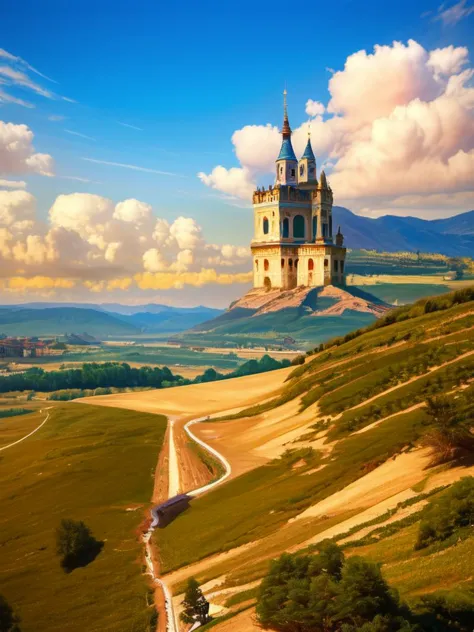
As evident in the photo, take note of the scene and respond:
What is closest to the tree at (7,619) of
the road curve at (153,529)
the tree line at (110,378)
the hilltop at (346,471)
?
the road curve at (153,529)

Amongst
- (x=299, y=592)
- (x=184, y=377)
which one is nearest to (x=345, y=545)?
(x=299, y=592)

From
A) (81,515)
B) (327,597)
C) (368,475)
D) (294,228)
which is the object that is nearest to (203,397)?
(81,515)

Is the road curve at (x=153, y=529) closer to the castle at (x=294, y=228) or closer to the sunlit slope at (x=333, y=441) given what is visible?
the sunlit slope at (x=333, y=441)

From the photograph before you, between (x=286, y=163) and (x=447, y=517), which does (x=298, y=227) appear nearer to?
(x=286, y=163)

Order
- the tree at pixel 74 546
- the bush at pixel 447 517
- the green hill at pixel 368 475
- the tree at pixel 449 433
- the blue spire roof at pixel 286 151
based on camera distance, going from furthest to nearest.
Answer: the blue spire roof at pixel 286 151 < the tree at pixel 74 546 < the tree at pixel 449 433 < the green hill at pixel 368 475 < the bush at pixel 447 517

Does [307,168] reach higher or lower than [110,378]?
higher

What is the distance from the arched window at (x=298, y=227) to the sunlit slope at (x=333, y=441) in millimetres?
108718

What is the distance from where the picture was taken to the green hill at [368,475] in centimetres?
3084

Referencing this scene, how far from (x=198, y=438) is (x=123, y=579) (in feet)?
123

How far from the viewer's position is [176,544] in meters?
43.7

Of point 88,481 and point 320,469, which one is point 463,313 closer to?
point 320,469

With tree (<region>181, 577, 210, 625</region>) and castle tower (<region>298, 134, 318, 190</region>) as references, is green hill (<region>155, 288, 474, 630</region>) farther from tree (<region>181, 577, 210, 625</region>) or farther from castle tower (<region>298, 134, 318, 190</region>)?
castle tower (<region>298, 134, 318, 190</region>)

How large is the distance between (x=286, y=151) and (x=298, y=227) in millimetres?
23046

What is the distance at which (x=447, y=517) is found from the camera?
28.5m
